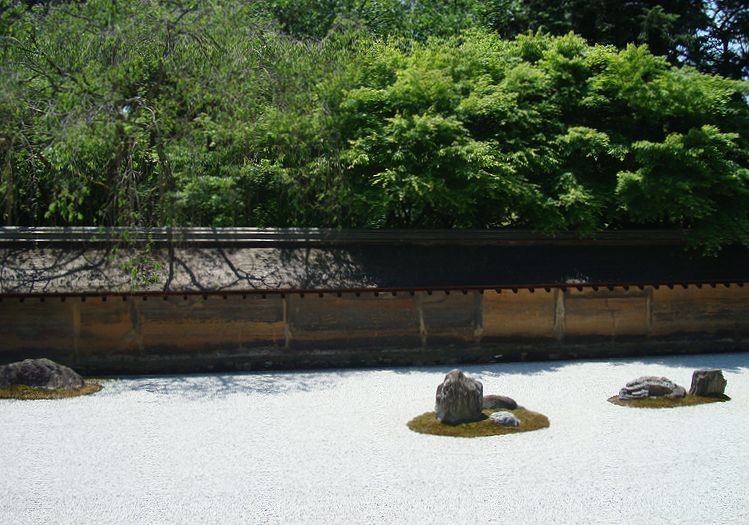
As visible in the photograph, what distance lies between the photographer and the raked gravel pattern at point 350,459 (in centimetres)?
718

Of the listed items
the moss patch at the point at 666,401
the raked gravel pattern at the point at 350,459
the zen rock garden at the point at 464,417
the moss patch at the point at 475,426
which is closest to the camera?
the raked gravel pattern at the point at 350,459

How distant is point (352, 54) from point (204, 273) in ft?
19.9

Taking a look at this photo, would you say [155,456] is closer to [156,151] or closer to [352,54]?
[156,151]

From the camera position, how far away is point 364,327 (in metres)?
14.9

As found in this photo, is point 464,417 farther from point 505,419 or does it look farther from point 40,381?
point 40,381

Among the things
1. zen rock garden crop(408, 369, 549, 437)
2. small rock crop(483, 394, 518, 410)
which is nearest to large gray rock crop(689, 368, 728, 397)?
zen rock garden crop(408, 369, 549, 437)

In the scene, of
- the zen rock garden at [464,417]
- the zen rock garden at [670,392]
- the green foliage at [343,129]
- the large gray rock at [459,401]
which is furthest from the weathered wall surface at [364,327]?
the large gray rock at [459,401]

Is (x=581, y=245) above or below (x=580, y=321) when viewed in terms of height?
above

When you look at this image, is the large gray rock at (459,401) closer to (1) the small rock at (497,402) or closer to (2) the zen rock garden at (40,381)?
(1) the small rock at (497,402)

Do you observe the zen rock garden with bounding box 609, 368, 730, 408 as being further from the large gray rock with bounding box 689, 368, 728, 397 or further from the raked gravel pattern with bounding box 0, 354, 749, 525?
the raked gravel pattern with bounding box 0, 354, 749, 525

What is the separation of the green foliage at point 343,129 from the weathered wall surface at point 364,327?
5.71ft

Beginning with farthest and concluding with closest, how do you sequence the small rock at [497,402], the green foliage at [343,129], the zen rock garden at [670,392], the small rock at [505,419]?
the green foliage at [343,129] < the zen rock garden at [670,392] < the small rock at [497,402] < the small rock at [505,419]

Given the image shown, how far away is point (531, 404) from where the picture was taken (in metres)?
11.7

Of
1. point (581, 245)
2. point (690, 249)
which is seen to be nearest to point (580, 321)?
point (581, 245)
